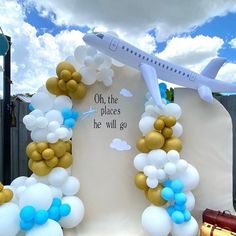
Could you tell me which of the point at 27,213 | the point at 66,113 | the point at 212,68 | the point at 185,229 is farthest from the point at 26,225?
the point at 212,68

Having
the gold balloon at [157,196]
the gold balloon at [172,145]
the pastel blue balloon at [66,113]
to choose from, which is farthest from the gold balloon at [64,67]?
the gold balloon at [157,196]

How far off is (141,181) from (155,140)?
1.41 feet

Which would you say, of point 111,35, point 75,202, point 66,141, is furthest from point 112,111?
point 75,202

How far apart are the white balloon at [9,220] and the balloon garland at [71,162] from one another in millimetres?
27

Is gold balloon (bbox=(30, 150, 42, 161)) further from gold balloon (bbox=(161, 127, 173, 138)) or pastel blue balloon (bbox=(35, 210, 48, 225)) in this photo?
gold balloon (bbox=(161, 127, 173, 138))

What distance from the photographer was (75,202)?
3029 millimetres

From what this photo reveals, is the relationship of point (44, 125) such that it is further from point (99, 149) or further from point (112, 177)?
point (112, 177)

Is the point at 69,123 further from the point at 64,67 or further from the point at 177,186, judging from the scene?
the point at 177,186

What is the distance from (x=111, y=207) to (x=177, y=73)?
1539mm

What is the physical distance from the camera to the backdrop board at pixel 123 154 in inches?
128

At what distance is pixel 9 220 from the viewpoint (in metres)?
2.55

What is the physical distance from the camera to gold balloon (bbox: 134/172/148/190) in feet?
9.84

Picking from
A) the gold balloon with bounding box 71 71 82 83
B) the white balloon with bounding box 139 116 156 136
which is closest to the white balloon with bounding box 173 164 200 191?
the white balloon with bounding box 139 116 156 136

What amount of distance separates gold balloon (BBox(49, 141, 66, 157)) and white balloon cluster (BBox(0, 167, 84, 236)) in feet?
0.49
